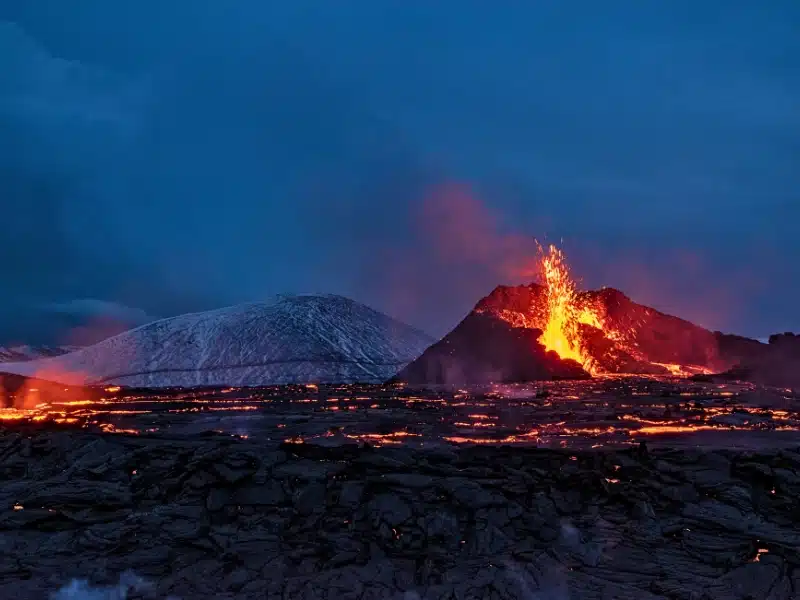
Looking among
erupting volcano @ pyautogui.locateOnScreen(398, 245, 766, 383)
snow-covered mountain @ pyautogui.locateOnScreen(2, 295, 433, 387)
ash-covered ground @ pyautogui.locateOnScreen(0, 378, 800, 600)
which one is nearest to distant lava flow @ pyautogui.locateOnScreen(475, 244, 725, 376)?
erupting volcano @ pyautogui.locateOnScreen(398, 245, 766, 383)

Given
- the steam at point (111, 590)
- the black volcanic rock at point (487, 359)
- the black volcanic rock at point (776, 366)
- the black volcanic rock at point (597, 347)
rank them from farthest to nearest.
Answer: the black volcanic rock at point (487, 359)
the black volcanic rock at point (597, 347)
the black volcanic rock at point (776, 366)
the steam at point (111, 590)

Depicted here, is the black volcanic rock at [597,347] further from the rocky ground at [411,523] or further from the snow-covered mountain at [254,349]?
the rocky ground at [411,523]

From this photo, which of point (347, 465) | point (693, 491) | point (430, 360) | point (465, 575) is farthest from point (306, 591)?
point (430, 360)

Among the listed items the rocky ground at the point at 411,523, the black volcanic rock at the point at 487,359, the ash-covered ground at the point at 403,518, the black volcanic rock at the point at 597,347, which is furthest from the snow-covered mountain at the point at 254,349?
the rocky ground at the point at 411,523

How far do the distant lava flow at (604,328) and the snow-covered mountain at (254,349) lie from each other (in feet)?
63.8

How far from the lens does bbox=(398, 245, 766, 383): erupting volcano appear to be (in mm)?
60719

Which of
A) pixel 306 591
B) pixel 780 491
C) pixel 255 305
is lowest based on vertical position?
pixel 306 591

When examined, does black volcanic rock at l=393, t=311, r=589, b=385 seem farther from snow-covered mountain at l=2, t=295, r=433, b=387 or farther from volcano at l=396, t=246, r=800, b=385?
snow-covered mountain at l=2, t=295, r=433, b=387

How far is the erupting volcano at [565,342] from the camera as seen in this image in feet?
199

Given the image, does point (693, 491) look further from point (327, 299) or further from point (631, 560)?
point (327, 299)

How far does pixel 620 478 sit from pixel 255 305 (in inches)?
3509

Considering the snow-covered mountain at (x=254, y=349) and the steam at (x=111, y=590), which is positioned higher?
the snow-covered mountain at (x=254, y=349)

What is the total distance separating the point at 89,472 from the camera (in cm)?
1512

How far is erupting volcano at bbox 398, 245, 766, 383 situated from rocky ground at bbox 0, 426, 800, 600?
43.6 m
